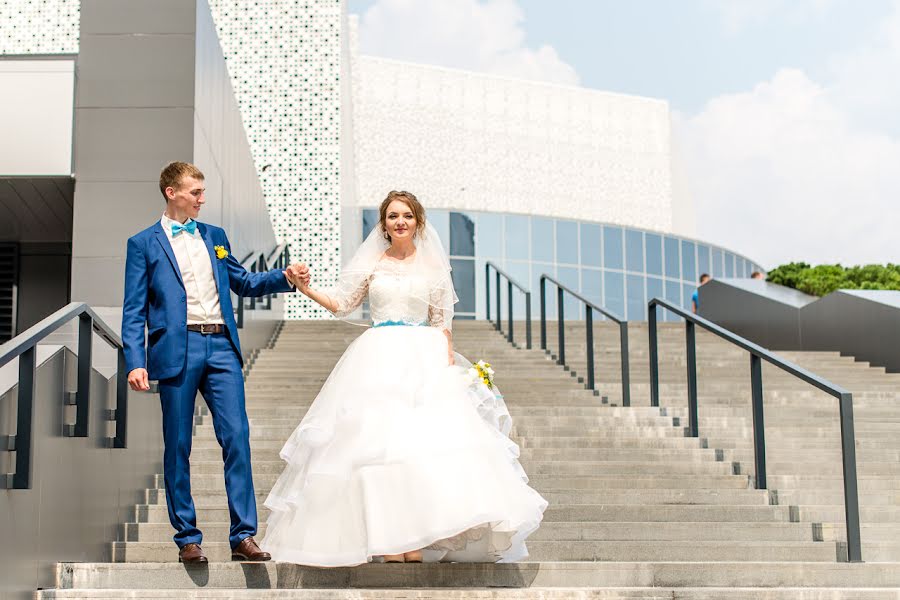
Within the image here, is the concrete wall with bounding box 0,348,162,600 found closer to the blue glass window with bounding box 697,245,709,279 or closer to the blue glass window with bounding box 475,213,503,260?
the blue glass window with bounding box 475,213,503,260

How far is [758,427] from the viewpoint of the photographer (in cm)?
662

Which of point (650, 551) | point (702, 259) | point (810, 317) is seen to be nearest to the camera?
point (650, 551)

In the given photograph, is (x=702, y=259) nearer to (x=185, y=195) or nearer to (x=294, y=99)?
(x=294, y=99)

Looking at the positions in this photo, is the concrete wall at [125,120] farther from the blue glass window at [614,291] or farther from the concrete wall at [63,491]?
the blue glass window at [614,291]

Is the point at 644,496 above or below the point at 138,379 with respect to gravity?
below

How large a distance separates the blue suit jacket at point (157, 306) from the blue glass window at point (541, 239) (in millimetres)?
22449

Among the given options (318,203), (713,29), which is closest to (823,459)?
(318,203)

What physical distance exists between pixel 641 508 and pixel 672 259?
24.3 metres

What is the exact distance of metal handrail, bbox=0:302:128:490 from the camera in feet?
15.0

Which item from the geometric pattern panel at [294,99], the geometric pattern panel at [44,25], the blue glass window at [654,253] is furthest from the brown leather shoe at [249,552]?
the blue glass window at [654,253]

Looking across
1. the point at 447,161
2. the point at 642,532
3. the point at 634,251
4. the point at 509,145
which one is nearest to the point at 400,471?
the point at 642,532

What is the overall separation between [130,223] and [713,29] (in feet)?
128

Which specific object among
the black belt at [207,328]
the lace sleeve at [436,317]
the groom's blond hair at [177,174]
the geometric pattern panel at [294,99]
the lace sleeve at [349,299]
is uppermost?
the geometric pattern panel at [294,99]

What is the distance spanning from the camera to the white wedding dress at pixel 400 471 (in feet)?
15.2
